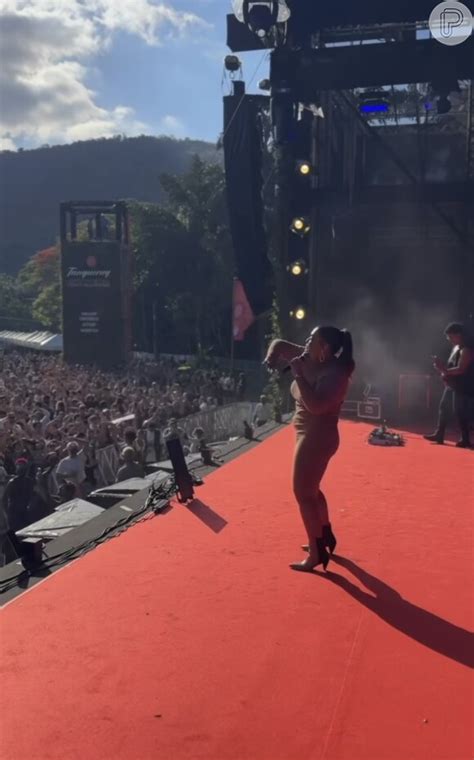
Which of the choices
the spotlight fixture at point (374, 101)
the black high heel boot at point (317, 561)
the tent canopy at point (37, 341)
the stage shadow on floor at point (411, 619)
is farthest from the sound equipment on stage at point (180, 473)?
the tent canopy at point (37, 341)

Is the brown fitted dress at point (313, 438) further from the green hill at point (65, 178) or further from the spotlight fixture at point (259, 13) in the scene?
the green hill at point (65, 178)

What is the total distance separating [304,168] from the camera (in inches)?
489

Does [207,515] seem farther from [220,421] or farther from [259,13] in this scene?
[220,421]

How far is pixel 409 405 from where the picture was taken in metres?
12.8

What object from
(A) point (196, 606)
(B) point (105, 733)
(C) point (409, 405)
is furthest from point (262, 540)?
(C) point (409, 405)

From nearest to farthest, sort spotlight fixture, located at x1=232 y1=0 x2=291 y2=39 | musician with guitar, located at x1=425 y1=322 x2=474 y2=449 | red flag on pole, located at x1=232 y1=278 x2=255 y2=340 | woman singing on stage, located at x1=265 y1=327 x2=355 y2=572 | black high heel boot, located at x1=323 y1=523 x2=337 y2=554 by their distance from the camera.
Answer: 1. woman singing on stage, located at x1=265 y1=327 x2=355 y2=572
2. black high heel boot, located at x1=323 y1=523 x2=337 y2=554
3. musician with guitar, located at x1=425 y1=322 x2=474 y2=449
4. spotlight fixture, located at x1=232 y1=0 x2=291 y2=39
5. red flag on pole, located at x1=232 y1=278 x2=255 y2=340

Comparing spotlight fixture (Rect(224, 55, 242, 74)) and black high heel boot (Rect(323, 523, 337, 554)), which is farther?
spotlight fixture (Rect(224, 55, 242, 74))

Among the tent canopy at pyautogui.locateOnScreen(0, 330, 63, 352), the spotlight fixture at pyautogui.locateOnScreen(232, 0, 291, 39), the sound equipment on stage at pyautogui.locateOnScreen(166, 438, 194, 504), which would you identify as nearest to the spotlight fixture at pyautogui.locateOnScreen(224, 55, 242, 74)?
the spotlight fixture at pyautogui.locateOnScreen(232, 0, 291, 39)

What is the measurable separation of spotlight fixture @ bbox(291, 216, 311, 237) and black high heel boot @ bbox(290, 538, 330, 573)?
8.26 metres

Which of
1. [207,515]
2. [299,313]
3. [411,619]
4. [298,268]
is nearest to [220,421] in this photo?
[299,313]

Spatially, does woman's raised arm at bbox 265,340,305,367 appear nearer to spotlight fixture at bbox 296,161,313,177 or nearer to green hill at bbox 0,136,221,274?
spotlight fixture at bbox 296,161,313,177

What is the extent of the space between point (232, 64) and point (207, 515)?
9.32 metres

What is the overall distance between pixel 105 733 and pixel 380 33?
37.4 feet

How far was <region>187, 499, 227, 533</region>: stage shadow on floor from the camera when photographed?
232 inches
